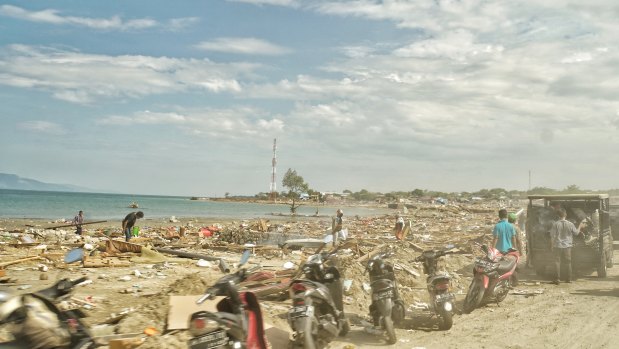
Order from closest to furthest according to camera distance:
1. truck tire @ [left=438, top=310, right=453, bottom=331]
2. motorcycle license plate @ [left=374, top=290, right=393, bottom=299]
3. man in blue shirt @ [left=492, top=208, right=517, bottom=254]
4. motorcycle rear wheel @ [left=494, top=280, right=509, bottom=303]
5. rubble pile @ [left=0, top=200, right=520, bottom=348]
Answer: motorcycle license plate @ [left=374, top=290, right=393, bottom=299] < rubble pile @ [left=0, top=200, right=520, bottom=348] < truck tire @ [left=438, top=310, right=453, bottom=331] < motorcycle rear wheel @ [left=494, top=280, right=509, bottom=303] < man in blue shirt @ [left=492, top=208, right=517, bottom=254]

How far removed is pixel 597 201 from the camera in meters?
13.6

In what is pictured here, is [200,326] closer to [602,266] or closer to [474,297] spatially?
[474,297]

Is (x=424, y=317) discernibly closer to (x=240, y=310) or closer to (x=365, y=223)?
(x=240, y=310)

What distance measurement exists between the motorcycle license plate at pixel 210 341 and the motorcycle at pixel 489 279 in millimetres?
5859

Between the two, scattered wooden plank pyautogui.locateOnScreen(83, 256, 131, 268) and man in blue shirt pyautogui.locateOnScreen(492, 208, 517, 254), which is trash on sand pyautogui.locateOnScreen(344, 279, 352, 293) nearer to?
man in blue shirt pyautogui.locateOnScreen(492, 208, 517, 254)

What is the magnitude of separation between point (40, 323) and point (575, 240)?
13.3m

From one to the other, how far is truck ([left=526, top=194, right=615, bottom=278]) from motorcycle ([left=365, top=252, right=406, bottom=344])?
6925 millimetres

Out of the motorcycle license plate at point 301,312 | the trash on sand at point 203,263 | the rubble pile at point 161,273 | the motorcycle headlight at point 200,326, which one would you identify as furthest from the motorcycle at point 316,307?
the trash on sand at point 203,263

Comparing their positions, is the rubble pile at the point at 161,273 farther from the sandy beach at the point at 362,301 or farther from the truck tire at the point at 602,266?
the truck tire at the point at 602,266

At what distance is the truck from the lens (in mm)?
12945

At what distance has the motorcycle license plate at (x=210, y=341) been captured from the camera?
4492 millimetres

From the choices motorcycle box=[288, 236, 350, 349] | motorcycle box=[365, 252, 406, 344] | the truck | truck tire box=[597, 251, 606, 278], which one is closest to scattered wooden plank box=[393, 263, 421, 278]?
the truck

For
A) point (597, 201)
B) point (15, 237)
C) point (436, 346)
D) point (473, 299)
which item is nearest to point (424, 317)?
point (473, 299)

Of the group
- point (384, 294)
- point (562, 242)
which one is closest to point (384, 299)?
point (384, 294)
